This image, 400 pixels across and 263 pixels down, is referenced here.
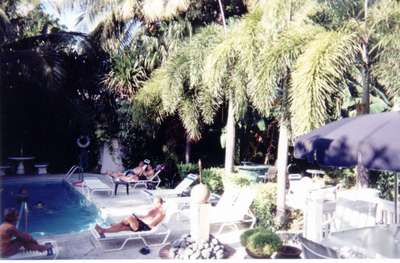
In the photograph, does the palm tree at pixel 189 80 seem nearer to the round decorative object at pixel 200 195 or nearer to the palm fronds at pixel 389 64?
the palm fronds at pixel 389 64

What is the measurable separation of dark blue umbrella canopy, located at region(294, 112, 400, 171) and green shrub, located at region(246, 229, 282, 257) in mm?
1442

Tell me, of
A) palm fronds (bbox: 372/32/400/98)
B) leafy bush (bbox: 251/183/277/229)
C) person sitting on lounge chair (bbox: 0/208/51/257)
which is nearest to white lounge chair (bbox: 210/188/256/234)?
leafy bush (bbox: 251/183/277/229)

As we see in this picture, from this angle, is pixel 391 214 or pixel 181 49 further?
pixel 181 49

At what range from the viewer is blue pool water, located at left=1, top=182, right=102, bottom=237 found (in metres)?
10.5

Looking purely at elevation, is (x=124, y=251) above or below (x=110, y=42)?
below

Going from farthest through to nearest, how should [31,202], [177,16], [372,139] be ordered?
[177,16]
[31,202]
[372,139]

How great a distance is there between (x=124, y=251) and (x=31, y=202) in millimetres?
7500

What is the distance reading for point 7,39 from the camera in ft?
52.2

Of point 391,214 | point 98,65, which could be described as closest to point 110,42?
point 98,65

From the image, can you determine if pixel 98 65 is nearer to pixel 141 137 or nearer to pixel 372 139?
pixel 141 137

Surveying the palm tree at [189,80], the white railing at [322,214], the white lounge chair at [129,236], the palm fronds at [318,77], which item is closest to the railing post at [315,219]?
the white railing at [322,214]

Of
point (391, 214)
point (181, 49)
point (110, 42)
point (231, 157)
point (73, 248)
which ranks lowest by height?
point (73, 248)

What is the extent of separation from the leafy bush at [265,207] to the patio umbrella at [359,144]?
3.09 meters

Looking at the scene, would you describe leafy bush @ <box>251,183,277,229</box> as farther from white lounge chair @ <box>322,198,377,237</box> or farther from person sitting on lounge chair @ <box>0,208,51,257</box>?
person sitting on lounge chair @ <box>0,208,51,257</box>
